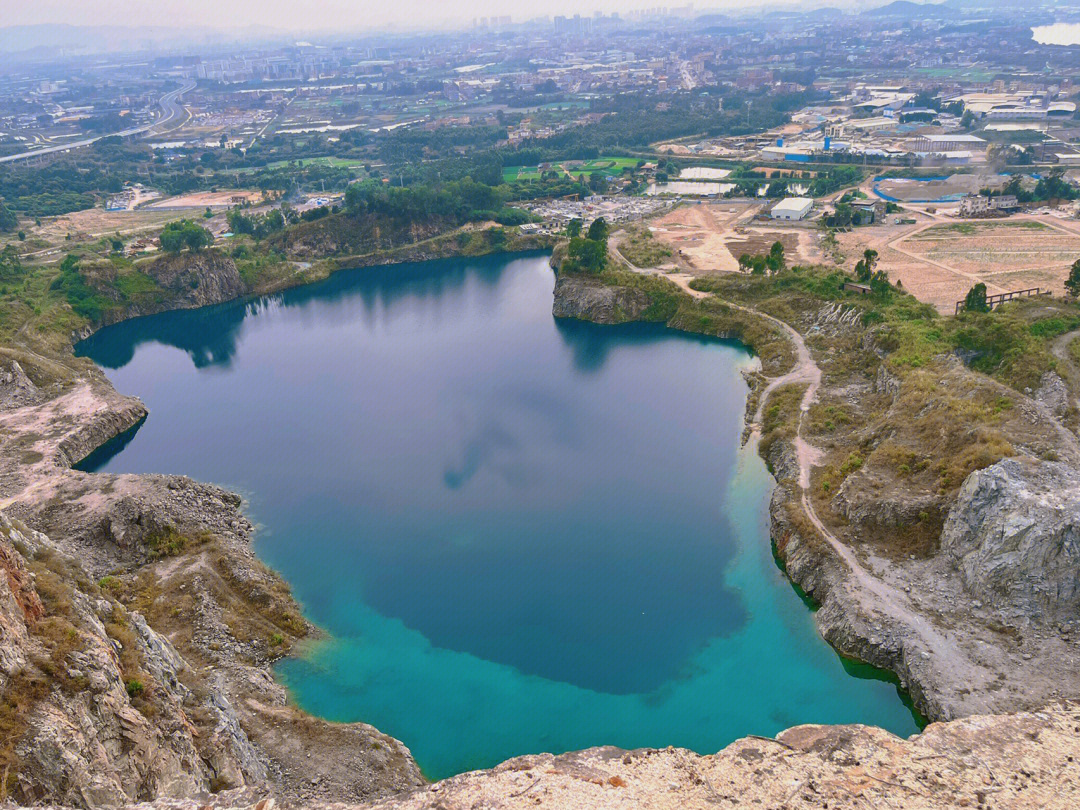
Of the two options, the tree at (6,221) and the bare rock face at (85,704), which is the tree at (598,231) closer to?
the bare rock face at (85,704)

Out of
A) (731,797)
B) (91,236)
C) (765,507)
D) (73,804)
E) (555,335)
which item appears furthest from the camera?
(91,236)

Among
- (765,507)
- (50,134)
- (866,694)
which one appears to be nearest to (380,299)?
(765,507)

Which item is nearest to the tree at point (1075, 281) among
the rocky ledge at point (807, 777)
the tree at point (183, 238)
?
the rocky ledge at point (807, 777)

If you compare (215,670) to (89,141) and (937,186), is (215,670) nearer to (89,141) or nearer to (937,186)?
(937,186)

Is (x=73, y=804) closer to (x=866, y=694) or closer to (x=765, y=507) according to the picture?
(x=866, y=694)

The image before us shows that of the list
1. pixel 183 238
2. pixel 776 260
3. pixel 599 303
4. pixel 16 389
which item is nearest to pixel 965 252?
pixel 776 260

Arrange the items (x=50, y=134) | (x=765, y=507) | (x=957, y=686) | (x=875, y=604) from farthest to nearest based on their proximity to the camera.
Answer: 1. (x=50, y=134)
2. (x=765, y=507)
3. (x=875, y=604)
4. (x=957, y=686)

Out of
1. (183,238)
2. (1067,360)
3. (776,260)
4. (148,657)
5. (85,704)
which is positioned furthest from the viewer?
(183,238)
